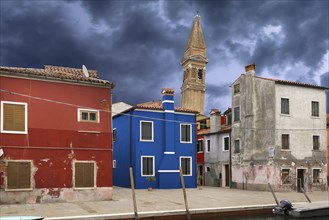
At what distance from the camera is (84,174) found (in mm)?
22031

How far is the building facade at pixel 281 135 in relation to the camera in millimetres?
31250

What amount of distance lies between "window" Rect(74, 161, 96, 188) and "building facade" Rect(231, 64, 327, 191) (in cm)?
1464

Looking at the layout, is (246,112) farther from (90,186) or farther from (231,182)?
(90,186)

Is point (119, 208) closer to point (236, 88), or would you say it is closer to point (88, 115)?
point (88, 115)

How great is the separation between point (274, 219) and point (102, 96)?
1186 centimetres

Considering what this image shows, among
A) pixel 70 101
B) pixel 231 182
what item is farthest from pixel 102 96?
Answer: pixel 231 182

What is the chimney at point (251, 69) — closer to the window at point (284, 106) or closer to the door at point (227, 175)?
the window at point (284, 106)

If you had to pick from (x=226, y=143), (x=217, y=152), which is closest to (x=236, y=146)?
(x=226, y=143)

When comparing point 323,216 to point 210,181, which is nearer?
point 323,216

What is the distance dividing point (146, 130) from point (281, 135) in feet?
36.6

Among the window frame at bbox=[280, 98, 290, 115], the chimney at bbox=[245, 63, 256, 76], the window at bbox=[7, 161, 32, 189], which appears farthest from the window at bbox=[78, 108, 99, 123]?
the window frame at bbox=[280, 98, 290, 115]

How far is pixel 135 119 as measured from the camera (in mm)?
32062

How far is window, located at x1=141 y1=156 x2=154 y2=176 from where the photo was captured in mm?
31953

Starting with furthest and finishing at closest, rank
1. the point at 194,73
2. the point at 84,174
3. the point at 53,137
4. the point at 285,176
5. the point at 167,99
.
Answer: the point at 194,73
the point at 167,99
the point at 285,176
the point at 84,174
the point at 53,137
